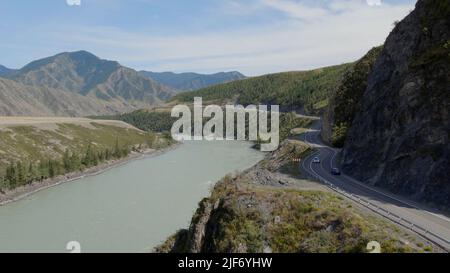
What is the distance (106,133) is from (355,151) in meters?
148

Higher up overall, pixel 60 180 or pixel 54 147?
pixel 54 147

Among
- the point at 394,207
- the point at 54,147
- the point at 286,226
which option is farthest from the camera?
the point at 54,147

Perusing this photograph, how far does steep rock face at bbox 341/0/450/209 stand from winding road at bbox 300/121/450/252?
1413 mm

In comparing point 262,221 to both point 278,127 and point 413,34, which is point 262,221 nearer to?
point 413,34

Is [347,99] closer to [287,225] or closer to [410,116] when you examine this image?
[410,116]

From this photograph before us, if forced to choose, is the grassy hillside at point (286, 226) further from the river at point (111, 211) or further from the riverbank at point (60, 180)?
the riverbank at point (60, 180)

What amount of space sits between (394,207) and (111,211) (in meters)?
45.6

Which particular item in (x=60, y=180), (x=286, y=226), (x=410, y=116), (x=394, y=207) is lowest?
(x=60, y=180)

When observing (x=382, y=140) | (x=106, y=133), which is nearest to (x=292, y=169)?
(x=382, y=140)

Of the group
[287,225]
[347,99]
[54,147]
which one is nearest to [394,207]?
[287,225]

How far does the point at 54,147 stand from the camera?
132m

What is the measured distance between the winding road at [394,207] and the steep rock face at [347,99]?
24.2 metres

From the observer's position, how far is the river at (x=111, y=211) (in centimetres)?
5034

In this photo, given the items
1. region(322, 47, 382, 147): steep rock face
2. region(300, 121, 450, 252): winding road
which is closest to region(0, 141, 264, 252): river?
region(300, 121, 450, 252): winding road
